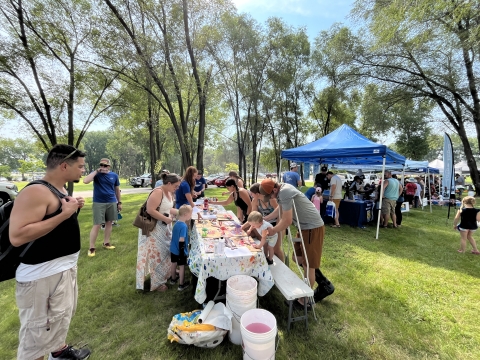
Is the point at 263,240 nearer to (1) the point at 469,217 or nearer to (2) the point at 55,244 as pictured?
(2) the point at 55,244

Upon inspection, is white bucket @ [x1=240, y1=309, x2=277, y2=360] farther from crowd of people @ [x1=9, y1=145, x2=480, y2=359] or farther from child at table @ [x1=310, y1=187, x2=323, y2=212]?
child at table @ [x1=310, y1=187, x2=323, y2=212]

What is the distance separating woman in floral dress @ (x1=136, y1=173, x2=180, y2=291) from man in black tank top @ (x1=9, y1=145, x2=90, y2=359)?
1.32 metres

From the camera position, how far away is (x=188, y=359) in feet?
6.40

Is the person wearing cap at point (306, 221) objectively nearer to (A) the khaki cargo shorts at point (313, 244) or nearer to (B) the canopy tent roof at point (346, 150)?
(A) the khaki cargo shorts at point (313, 244)

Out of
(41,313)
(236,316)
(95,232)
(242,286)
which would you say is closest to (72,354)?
(41,313)

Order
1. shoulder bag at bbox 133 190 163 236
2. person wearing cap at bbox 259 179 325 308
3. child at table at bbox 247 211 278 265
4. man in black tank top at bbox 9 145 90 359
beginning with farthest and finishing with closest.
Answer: shoulder bag at bbox 133 190 163 236 → child at table at bbox 247 211 278 265 → person wearing cap at bbox 259 179 325 308 → man in black tank top at bbox 9 145 90 359

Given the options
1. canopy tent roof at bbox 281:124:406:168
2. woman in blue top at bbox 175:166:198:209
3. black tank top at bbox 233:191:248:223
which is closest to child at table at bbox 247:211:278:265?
black tank top at bbox 233:191:248:223

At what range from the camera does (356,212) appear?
21.6 ft

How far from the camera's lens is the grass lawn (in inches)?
82.4

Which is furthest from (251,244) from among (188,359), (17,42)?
(17,42)

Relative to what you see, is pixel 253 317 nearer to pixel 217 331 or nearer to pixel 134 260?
pixel 217 331

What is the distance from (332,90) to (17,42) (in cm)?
1655

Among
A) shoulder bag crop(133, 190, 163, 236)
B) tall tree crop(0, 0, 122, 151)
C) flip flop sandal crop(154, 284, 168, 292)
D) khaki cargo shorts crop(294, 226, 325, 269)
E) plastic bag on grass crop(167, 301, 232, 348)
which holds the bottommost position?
flip flop sandal crop(154, 284, 168, 292)

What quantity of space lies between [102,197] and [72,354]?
3.09 m
